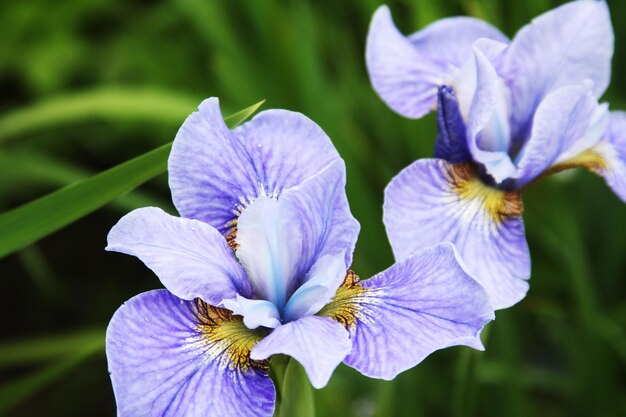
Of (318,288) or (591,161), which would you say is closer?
(318,288)

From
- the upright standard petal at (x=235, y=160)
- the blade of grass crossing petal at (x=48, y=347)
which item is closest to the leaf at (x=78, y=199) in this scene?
the upright standard petal at (x=235, y=160)

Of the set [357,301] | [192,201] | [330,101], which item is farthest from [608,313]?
[192,201]

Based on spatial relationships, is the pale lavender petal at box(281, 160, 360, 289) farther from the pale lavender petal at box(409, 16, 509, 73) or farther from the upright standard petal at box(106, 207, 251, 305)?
the pale lavender petal at box(409, 16, 509, 73)

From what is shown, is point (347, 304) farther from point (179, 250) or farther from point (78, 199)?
point (78, 199)

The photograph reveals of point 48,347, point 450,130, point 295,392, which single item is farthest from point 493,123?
point 48,347

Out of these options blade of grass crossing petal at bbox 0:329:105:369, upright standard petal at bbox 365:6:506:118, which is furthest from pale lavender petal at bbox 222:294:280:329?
blade of grass crossing petal at bbox 0:329:105:369

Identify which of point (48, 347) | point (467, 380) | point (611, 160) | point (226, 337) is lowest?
point (48, 347)
